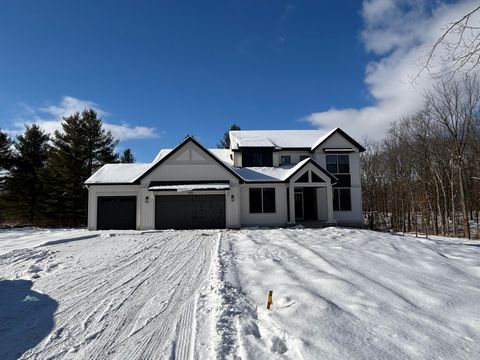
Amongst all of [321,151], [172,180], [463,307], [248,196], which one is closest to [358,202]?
[321,151]

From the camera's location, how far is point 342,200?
21875mm

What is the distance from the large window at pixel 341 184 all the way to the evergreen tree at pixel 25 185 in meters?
25.5

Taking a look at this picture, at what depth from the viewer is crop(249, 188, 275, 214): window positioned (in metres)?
19.4

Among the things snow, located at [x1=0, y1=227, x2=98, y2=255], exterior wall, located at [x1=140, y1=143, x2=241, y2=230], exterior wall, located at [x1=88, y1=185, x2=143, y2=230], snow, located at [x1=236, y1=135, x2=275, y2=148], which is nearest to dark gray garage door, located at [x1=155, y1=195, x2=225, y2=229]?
exterior wall, located at [x1=140, y1=143, x2=241, y2=230]

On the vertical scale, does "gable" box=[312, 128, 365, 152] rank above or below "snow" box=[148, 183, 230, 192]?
above

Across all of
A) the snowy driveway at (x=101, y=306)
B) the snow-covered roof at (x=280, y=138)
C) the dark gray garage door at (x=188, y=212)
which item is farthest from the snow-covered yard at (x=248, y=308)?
the snow-covered roof at (x=280, y=138)

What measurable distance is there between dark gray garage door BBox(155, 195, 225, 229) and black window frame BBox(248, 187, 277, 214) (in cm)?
215

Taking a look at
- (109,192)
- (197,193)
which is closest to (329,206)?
(197,193)

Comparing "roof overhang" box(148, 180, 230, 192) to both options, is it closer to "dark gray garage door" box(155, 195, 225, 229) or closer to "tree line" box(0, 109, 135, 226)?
"dark gray garage door" box(155, 195, 225, 229)

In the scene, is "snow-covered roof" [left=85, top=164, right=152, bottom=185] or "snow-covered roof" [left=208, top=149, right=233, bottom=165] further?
"snow-covered roof" [left=208, top=149, right=233, bottom=165]

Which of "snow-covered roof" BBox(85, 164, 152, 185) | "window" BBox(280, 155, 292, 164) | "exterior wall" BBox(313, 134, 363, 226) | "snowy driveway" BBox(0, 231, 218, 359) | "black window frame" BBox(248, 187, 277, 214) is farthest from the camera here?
"window" BBox(280, 155, 292, 164)

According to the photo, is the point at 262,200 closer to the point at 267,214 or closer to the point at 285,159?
the point at 267,214

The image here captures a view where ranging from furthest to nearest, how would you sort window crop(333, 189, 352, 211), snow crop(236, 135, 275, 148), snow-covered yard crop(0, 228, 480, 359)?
window crop(333, 189, 352, 211)
snow crop(236, 135, 275, 148)
snow-covered yard crop(0, 228, 480, 359)

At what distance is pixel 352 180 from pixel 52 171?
25882 mm
